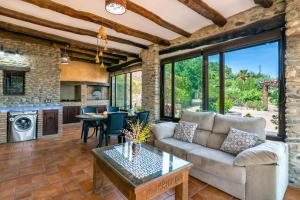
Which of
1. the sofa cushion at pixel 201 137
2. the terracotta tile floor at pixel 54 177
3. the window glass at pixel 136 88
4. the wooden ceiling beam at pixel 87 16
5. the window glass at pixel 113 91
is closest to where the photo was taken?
the terracotta tile floor at pixel 54 177

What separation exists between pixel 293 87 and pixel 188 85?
237 cm

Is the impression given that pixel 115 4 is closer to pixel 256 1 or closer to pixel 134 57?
pixel 256 1

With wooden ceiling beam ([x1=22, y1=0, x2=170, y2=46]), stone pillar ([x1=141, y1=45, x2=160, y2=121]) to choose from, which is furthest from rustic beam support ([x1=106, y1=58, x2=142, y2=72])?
wooden ceiling beam ([x1=22, y1=0, x2=170, y2=46])

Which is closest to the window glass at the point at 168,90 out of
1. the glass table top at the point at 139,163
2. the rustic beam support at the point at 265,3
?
the rustic beam support at the point at 265,3

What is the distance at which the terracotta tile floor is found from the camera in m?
2.21

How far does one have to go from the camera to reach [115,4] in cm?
191

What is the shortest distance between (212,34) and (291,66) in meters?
1.75

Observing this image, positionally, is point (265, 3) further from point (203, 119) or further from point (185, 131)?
point (185, 131)

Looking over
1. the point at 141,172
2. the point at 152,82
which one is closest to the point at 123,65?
the point at 152,82

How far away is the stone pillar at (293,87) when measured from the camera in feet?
8.12

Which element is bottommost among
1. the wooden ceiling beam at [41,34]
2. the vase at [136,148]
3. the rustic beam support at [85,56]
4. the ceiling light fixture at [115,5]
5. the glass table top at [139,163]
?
the glass table top at [139,163]

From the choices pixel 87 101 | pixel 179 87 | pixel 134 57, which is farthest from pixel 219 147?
pixel 87 101

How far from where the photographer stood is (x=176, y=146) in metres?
2.95

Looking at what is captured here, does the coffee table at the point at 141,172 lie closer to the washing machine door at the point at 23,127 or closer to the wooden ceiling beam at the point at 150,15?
the wooden ceiling beam at the point at 150,15
